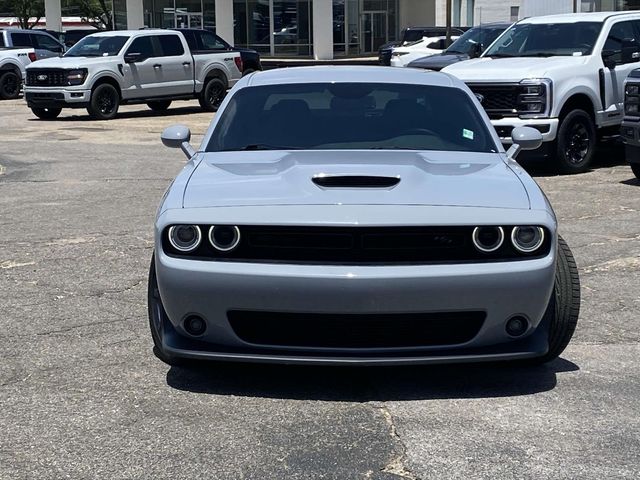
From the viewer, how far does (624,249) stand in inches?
338

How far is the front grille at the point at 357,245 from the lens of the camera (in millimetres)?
4664

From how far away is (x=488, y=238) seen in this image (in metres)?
4.75

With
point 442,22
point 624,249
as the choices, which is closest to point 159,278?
point 624,249

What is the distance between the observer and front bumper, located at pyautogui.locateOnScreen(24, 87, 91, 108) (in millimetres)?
21969

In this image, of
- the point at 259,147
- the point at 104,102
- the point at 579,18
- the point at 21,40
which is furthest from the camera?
the point at 21,40

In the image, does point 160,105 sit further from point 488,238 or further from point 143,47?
point 488,238

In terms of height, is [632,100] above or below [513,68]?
below

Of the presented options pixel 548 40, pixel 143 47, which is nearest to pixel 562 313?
pixel 548 40

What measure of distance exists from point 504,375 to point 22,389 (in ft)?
7.84

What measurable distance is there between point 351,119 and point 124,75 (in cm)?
1726

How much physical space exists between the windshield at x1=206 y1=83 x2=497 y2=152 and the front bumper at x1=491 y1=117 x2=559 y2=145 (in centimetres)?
658

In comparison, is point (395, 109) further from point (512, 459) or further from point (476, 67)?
point (476, 67)

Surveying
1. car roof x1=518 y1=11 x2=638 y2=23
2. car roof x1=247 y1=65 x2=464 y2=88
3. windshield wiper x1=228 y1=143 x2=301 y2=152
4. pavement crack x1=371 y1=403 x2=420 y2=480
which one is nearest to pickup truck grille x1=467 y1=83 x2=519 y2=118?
car roof x1=518 y1=11 x2=638 y2=23

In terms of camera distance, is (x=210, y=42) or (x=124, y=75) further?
(x=210, y=42)
